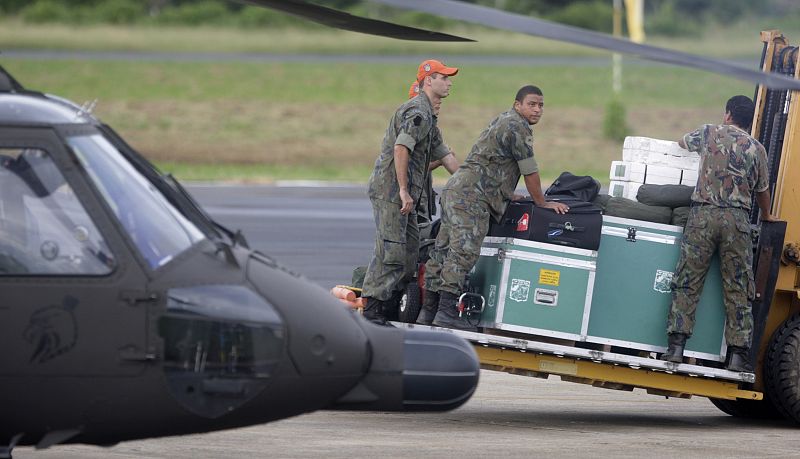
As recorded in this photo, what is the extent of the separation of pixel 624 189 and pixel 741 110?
99 centimetres

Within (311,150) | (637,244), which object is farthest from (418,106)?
(311,150)

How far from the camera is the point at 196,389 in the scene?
244 inches

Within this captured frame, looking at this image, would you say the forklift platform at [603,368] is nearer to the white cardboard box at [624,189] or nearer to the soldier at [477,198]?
the soldier at [477,198]

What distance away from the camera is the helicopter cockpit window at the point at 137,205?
245 inches

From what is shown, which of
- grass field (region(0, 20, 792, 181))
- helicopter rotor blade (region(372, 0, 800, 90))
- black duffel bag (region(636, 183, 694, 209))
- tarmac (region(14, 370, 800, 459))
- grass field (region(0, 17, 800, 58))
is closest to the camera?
helicopter rotor blade (region(372, 0, 800, 90))

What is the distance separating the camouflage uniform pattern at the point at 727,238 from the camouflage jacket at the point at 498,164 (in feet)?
3.88

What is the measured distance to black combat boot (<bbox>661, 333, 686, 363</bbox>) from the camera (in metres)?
8.87

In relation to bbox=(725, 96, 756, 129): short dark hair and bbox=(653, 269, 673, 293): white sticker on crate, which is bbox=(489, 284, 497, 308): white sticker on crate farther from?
bbox=(725, 96, 756, 129): short dark hair

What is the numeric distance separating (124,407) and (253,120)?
106ft

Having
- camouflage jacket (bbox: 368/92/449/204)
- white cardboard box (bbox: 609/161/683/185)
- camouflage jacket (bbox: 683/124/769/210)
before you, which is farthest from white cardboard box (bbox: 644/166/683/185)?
camouflage jacket (bbox: 368/92/449/204)

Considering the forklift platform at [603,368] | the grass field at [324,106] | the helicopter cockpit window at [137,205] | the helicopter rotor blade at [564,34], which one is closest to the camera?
the helicopter rotor blade at [564,34]

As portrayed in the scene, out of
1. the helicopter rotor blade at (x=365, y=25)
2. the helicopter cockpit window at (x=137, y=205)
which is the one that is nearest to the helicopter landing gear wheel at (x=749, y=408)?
the helicopter rotor blade at (x=365, y=25)

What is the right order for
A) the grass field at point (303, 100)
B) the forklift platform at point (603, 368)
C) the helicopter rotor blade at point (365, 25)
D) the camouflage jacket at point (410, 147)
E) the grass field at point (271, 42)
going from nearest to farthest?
the helicopter rotor blade at point (365, 25)
the forklift platform at point (603, 368)
the camouflage jacket at point (410, 147)
the grass field at point (303, 100)
the grass field at point (271, 42)

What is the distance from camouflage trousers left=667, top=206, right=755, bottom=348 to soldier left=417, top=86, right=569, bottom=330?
93 centimetres
